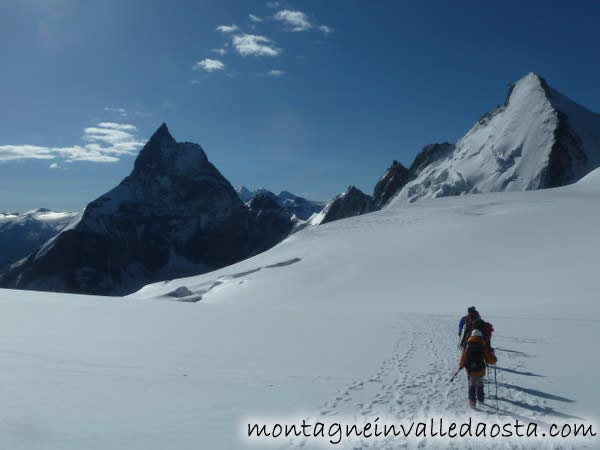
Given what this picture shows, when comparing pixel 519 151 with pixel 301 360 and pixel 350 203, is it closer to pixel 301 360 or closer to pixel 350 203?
pixel 350 203

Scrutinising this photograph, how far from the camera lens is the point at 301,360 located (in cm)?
1252

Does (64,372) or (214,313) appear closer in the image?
(64,372)

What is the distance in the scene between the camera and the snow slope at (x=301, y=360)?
761 centimetres

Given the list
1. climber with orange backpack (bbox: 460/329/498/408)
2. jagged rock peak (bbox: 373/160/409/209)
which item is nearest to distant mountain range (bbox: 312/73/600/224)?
jagged rock peak (bbox: 373/160/409/209)

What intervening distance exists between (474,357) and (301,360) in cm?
509

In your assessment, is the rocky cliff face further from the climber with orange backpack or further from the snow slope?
the climber with orange backpack

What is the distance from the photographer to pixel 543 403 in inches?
361

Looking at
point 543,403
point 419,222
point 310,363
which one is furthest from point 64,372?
point 419,222

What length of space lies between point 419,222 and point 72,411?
49.2 metres

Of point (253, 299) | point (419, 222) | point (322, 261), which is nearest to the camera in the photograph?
point (253, 299)

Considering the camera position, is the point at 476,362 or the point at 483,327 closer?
the point at 476,362

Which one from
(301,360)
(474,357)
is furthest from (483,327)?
Result: (301,360)

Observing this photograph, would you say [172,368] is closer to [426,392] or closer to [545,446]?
[426,392]

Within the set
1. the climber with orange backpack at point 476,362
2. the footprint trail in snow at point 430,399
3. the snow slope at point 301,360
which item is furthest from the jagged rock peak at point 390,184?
the climber with orange backpack at point 476,362
